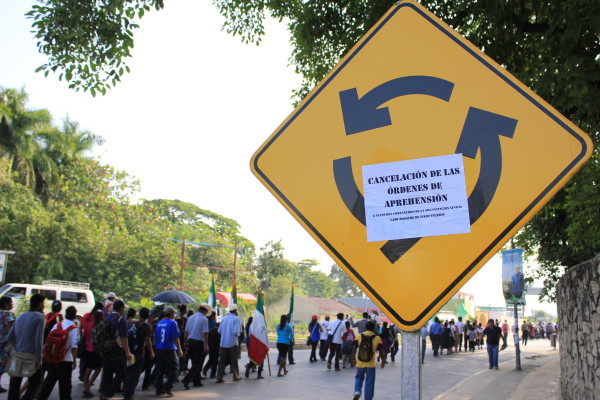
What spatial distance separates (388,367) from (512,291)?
4.73 m

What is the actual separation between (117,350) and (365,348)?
424cm

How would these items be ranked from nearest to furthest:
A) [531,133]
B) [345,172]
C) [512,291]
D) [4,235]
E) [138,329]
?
[531,133]
[345,172]
[138,329]
[512,291]
[4,235]

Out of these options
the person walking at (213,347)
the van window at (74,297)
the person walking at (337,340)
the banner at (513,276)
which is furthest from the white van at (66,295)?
the banner at (513,276)

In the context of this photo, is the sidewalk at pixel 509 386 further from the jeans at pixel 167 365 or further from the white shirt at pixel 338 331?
the jeans at pixel 167 365

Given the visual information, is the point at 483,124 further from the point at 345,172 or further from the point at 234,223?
the point at 234,223

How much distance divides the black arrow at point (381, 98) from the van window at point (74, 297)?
21.4 meters

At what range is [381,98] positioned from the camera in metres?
2.11

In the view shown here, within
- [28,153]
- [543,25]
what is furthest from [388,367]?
[28,153]

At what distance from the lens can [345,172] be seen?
6.85 feet

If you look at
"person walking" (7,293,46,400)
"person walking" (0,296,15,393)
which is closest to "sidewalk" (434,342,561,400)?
"person walking" (7,293,46,400)

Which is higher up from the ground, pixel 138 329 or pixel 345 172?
pixel 345 172

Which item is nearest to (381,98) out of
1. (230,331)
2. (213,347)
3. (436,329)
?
(230,331)

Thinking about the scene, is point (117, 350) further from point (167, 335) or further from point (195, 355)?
point (195, 355)

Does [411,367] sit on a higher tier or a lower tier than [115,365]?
higher
